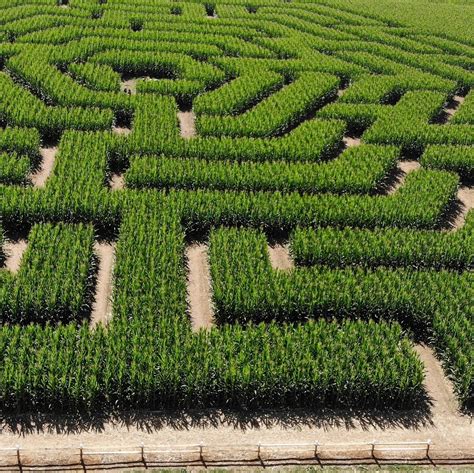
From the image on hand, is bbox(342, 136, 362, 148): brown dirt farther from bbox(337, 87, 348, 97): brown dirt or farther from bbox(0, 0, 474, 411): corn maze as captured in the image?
bbox(337, 87, 348, 97): brown dirt

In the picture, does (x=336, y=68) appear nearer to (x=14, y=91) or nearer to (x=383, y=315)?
(x=14, y=91)

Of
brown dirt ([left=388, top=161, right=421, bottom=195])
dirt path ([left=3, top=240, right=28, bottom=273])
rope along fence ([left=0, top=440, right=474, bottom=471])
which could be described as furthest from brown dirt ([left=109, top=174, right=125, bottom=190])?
rope along fence ([left=0, top=440, right=474, bottom=471])

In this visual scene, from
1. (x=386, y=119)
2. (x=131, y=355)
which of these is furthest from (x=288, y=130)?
(x=131, y=355)

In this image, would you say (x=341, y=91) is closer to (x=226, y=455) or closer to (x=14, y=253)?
(x=14, y=253)

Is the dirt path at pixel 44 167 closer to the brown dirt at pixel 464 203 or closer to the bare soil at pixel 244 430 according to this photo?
the bare soil at pixel 244 430

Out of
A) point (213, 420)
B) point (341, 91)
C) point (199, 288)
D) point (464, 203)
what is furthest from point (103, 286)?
point (341, 91)

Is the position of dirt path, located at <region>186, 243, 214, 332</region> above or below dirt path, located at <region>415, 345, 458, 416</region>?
below

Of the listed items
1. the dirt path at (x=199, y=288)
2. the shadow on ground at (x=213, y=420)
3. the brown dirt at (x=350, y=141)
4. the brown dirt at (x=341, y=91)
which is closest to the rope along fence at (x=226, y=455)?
the shadow on ground at (x=213, y=420)
